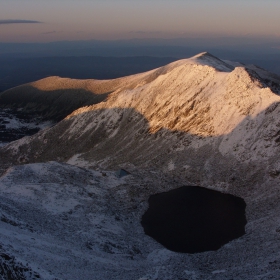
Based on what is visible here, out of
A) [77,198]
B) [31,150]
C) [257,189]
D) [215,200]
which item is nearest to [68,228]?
[77,198]

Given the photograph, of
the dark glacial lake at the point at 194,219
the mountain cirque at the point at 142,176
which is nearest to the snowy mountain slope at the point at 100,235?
the mountain cirque at the point at 142,176

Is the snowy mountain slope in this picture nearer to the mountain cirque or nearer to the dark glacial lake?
the mountain cirque

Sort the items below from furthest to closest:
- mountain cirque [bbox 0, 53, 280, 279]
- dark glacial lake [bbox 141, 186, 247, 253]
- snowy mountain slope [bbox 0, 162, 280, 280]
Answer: dark glacial lake [bbox 141, 186, 247, 253] < mountain cirque [bbox 0, 53, 280, 279] < snowy mountain slope [bbox 0, 162, 280, 280]

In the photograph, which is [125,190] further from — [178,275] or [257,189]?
[178,275]

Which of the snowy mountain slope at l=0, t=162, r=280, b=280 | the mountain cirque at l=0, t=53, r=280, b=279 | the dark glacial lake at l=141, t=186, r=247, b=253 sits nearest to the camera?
the snowy mountain slope at l=0, t=162, r=280, b=280

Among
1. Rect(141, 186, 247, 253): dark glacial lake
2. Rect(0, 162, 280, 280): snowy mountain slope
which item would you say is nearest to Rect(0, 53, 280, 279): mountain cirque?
Rect(0, 162, 280, 280): snowy mountain slope

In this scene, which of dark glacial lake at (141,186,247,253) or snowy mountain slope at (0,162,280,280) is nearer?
snowy mountain slope at (0,162,280,280)
